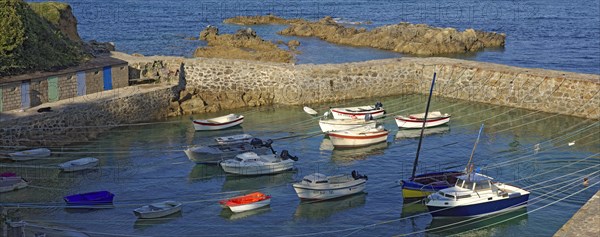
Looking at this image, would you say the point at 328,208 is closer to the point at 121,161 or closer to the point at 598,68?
the point at 121,161

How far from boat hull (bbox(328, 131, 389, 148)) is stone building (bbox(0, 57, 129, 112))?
43.5 feet

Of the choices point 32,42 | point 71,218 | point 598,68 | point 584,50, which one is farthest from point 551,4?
point 71,218

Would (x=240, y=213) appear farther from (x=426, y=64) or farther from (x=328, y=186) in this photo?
(x=426, y=64)

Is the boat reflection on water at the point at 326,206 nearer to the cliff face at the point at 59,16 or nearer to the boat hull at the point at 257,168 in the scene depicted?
Answer: the boat hull at the point at 257,168

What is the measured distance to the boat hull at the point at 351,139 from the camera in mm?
40438

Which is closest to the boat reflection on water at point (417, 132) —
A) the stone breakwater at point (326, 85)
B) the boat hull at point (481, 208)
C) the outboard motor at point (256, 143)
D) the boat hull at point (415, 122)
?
the boat hull at point (415, 122)

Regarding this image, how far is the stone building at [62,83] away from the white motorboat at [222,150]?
357 inches

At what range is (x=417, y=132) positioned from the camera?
143 feet

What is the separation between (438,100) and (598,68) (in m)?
22.8

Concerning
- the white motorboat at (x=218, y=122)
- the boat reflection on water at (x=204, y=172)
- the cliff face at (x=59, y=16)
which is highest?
the cliff face at (x=59, y=16)

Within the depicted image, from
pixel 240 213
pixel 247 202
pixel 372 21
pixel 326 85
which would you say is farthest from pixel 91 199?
pixel 372 21

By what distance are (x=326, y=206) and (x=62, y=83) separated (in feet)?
57.8

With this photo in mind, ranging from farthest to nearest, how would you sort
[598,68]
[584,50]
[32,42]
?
[584,50] < [598,68] < [32,42]

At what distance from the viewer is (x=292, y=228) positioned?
30.4 m
